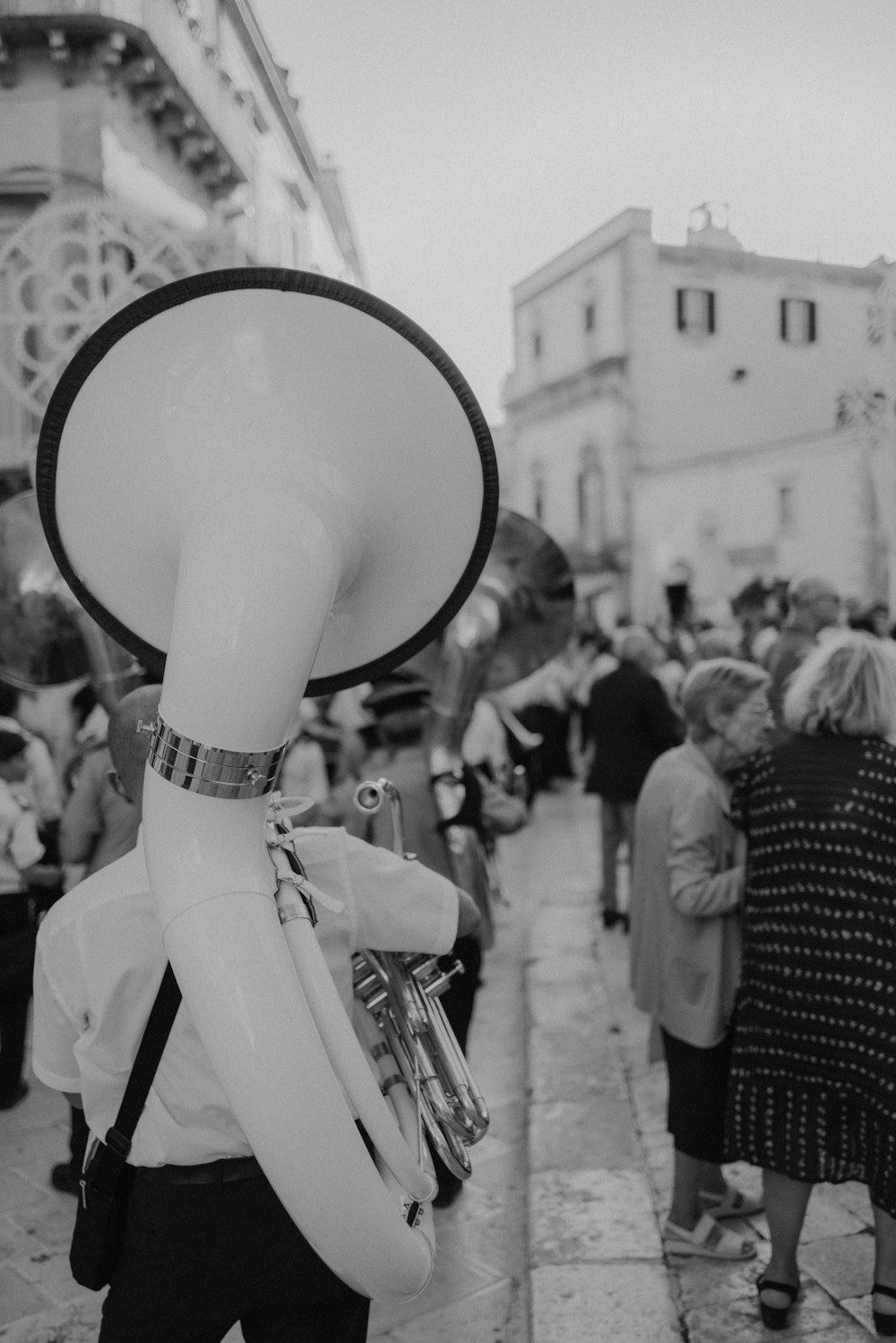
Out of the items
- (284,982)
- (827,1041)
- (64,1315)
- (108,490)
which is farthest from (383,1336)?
(108,490)

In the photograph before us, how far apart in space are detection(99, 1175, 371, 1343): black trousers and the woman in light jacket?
154 cm

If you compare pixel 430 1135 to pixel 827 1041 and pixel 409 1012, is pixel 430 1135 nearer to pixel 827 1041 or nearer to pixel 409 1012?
pixel 409 1012

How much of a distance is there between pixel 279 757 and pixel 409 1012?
679 millimetres

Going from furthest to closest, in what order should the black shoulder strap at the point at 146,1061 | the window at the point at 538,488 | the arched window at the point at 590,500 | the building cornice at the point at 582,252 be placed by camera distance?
1. the window at the point at 538,488
2. the arched window at the point at 590,500
3. the building cornice at the point at 582,252
4. the black shoulder strap at the point at 146,1061

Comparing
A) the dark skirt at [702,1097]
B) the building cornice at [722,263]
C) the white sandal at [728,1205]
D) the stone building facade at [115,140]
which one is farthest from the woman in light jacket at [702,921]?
the building cornice at [722,263]

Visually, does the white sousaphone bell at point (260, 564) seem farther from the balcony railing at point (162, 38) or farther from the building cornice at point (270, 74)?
the building cornice at point (270, 74)

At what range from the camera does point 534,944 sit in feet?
20.9

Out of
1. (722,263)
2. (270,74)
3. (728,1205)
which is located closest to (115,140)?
(270,74)

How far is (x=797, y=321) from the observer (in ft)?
96.8

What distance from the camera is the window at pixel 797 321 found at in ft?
96.2

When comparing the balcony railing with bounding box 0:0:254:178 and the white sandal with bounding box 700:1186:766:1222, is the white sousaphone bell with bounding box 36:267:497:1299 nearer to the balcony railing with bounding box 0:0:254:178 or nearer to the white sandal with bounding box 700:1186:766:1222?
the white sandal with bounding box 700:1186:766:1222

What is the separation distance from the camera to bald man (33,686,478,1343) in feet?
5.61

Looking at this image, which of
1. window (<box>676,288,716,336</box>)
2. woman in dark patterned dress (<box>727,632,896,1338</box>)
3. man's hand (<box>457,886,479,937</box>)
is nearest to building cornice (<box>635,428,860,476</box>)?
window (<box>676,288,716,336</box>)

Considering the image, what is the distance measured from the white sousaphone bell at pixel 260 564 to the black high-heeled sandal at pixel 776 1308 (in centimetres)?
175
